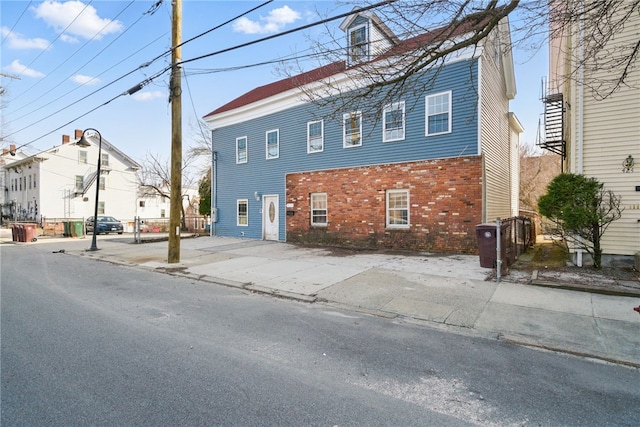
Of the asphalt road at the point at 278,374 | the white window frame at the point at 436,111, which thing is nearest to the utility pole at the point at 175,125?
the asphalt road at the point at 278,374

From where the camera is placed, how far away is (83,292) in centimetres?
721

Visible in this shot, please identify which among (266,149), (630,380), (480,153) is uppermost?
(266,149)

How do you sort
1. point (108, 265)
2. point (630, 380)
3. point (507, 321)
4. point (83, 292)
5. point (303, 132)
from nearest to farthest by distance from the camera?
point (630, 380)
point (507, 321)
point (83, 292)
point (108, 265)
point (303, 132)

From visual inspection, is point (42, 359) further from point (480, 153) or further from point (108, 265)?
point (480, 153)

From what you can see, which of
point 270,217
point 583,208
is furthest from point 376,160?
point 583,208

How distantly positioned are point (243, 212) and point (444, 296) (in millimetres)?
13980

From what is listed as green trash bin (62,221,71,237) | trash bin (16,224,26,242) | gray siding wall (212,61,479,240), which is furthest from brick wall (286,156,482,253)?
green trash bin (62,221,71,237)

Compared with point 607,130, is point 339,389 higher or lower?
lower

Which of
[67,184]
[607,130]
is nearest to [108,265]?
[607,130]

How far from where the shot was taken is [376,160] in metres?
13.5

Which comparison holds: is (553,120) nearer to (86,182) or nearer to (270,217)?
(270,217)

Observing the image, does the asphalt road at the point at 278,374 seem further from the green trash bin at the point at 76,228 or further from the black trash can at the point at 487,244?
the green trash bin at the point at 76,228

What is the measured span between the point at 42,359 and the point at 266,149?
1451 centimetres

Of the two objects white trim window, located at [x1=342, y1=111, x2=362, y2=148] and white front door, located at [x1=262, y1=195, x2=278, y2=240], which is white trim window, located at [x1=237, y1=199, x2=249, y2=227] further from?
white trim window, located at [x1=342, y1=111, x2=362, y2=148]
